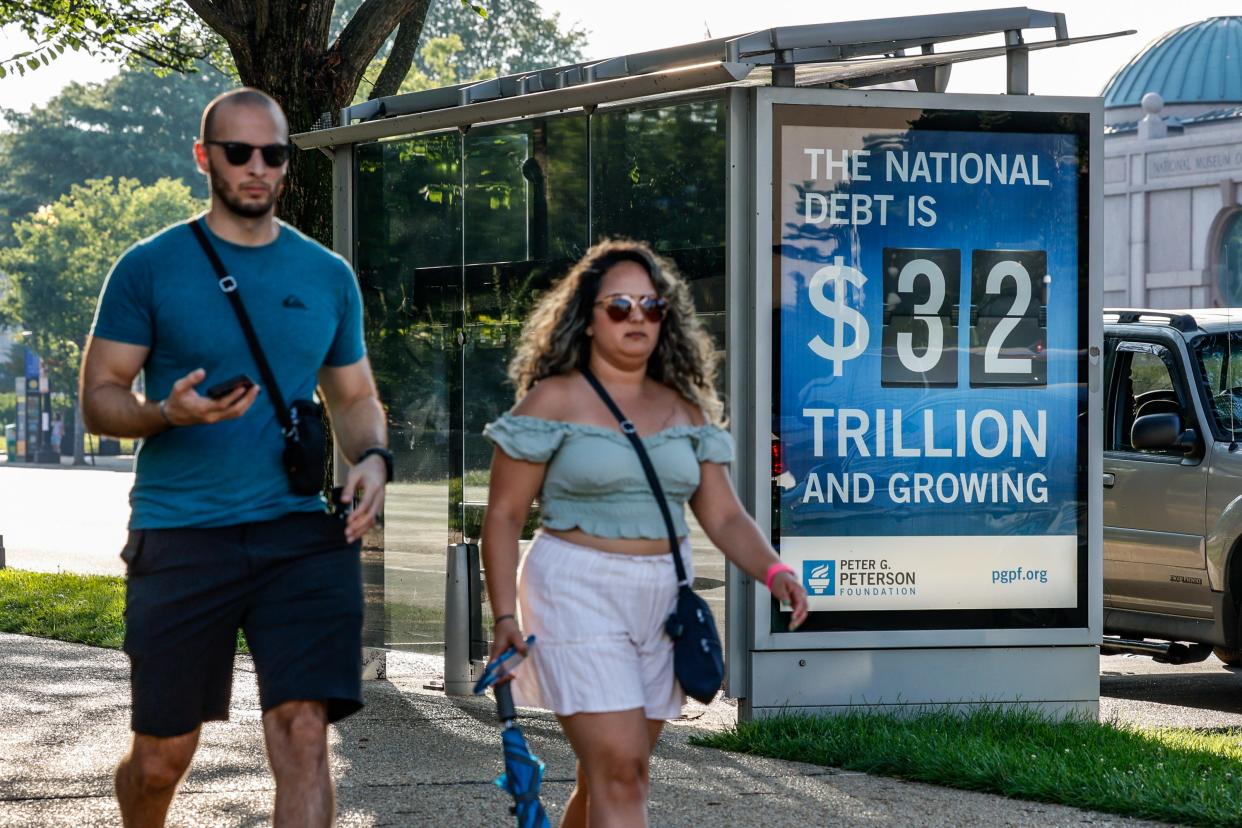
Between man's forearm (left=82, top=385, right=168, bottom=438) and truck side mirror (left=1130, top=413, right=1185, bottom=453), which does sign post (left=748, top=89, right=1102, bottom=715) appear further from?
man's forearm (left=82, top=385, right=168, bottom=438)

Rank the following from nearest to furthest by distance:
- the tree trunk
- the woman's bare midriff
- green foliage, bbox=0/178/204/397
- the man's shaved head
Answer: the man's shaved head, the woman's bare midriff, the tree trunk, green foliage, bbox=0/178/204/397

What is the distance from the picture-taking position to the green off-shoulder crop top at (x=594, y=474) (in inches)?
155

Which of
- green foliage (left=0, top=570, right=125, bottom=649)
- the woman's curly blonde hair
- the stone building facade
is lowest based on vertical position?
green foliage (left=0, top=570, right=125, bottom=649)

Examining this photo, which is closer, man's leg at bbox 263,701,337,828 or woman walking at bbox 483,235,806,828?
man's leg at bbox 263,701,337,828

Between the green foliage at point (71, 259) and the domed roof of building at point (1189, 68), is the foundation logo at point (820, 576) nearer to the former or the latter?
the domed roof of building at point (1189, 68)

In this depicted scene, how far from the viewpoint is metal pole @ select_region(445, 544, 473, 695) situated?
8.26 meters

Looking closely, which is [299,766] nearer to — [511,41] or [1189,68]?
[1189,68]

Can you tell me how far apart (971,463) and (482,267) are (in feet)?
7.89

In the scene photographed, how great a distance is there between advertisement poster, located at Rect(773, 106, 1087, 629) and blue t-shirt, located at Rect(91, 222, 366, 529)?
3.51 m

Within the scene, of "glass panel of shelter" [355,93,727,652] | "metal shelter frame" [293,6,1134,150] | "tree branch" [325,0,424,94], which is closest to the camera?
"metal shelter frame" [293,6,1134,150]

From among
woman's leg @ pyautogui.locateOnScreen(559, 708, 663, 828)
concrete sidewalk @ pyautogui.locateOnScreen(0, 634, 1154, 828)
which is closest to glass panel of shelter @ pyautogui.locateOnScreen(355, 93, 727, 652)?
concrete sidewalk @ pyautogui.locateOnScreen(0, 634, 1154, 828)

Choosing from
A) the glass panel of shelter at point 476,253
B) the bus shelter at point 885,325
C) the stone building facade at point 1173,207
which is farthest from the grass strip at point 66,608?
the stone building facade at point 1173,207

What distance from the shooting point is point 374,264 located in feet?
28.7

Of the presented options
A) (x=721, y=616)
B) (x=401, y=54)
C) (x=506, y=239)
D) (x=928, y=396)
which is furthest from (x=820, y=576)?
(x=401, y=54)
